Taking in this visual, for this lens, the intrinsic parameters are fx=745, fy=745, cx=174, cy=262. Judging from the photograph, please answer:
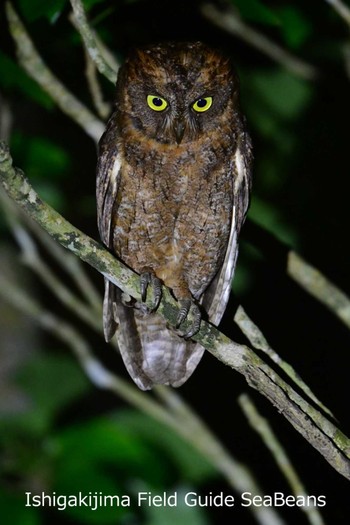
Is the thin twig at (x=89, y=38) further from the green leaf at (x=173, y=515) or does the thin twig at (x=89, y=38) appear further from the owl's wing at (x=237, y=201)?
the green leaf at (x=173, y=515)

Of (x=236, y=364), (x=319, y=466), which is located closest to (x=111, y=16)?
(x=236, y=364)

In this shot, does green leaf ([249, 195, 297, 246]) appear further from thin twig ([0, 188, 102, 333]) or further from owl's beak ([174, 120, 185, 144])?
owl's beak ([174, 120, 185, 144])

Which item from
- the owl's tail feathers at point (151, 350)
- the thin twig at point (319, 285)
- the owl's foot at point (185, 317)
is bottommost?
the owl's tail feathers at point (151, 350)

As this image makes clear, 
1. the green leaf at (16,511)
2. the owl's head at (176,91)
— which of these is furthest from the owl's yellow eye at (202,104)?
the green leaf at (16,511)

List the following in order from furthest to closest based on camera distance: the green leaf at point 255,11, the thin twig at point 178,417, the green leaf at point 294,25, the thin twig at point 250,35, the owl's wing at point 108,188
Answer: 1. the thin twig at point 250,35
2. the thin twig at point 178,417
3. the green leaf at point 294,25
4. the owl's wing at point 108,188
5. the green leaf at point 255,11

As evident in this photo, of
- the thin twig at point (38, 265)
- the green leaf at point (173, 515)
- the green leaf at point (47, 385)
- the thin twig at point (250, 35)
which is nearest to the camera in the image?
the thin twig at point (38, 265)

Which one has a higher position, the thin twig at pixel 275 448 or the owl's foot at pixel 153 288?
the owl's foot at pixel 153 288

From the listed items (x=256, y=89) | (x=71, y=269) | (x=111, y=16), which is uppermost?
(x=111, y=16)

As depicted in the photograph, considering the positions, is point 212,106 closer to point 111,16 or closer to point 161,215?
point 161,215

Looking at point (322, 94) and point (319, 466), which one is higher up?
point (322, 94)
